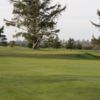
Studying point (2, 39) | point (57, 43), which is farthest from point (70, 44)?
point (2, 39)

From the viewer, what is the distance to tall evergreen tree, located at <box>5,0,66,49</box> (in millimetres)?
64625

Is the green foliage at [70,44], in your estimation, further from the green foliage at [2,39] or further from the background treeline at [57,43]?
the green foliage at [2,39]

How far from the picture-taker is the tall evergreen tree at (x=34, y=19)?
212ft

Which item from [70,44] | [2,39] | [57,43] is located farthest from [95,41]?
[2,39]

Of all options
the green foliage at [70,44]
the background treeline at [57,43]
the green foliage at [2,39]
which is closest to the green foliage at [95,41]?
the background treeline at [57,43]

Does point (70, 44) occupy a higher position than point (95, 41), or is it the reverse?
point (95, 41)

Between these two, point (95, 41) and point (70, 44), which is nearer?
point (70, 44)

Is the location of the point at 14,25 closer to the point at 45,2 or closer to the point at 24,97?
the point at 45,2

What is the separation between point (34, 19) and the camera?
64.8 metres

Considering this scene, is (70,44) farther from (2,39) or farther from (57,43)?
(2,39)

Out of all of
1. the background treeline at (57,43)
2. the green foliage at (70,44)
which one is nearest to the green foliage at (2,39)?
the background treeline at (57,43)

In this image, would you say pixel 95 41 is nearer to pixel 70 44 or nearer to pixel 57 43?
pixel 70 44

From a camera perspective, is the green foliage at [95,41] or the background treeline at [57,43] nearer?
the background treeline at [57,43]

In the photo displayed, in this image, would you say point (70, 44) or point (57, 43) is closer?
point (57, 43)
